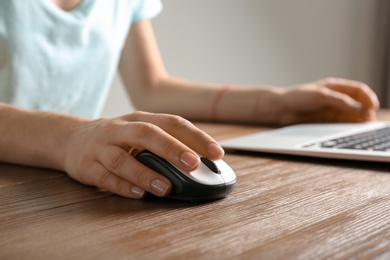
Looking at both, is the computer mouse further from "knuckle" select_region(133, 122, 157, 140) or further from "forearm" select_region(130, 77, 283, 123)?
"forearm" select_region(130, 77, 283, 123)

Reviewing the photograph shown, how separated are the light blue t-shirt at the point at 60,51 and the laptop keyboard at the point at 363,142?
0.56m

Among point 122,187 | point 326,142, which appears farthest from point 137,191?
point 326,142

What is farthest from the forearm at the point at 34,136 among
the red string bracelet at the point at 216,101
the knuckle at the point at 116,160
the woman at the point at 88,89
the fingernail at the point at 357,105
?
the fingernail at the point at 357,105

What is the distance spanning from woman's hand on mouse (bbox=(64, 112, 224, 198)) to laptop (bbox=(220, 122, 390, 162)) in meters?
0.25

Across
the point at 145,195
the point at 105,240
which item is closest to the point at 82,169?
the point at 145,195

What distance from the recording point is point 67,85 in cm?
123

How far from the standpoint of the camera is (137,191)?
60cm

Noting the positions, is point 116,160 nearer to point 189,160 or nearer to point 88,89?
point 189,160

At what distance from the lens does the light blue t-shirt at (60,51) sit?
1.09 metres

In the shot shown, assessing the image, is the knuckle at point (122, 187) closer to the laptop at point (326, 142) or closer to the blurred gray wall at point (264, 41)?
the laptop at point (326, 142)

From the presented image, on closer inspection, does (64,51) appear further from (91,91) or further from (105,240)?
(105,240)

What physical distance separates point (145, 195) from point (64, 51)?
654 millimetres

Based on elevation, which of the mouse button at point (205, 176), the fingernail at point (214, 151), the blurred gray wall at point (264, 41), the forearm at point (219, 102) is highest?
the fingernail at point (214, 151)

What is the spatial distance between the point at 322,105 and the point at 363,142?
301 mm
